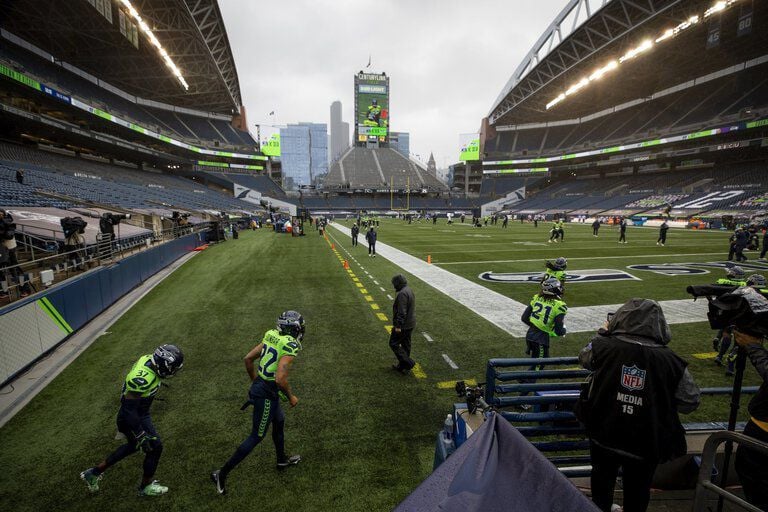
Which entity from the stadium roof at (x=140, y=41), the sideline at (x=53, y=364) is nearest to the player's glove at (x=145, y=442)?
the sideline at (x=53, y=364)

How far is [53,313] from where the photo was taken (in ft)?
23.7

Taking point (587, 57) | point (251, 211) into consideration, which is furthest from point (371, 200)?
point (587, 57)

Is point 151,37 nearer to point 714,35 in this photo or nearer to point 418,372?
point 418,372

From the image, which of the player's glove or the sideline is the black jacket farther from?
the sideline

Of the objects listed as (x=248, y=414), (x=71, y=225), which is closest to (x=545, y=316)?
Result: (x=248, y=414)

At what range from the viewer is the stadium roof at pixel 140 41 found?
3188 centimetres

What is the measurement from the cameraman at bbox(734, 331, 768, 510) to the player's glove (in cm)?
498

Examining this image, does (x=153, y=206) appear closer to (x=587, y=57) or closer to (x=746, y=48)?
(x=587, y=57)

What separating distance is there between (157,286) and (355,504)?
1260cm

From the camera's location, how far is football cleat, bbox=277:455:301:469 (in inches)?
157

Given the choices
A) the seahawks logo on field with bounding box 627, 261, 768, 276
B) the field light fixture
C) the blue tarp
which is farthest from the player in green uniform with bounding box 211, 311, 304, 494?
the field light fixture

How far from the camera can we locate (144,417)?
3.84 meters

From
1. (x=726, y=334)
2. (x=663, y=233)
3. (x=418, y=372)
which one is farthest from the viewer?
(x=663, y=233)

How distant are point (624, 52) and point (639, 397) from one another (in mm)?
58483
